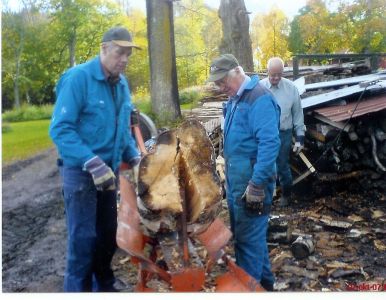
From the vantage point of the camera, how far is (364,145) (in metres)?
3.20

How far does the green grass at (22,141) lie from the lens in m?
2.68

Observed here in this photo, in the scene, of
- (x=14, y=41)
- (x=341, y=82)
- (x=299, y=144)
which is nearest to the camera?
(x=14, y=41)

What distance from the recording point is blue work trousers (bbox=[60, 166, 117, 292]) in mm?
2281

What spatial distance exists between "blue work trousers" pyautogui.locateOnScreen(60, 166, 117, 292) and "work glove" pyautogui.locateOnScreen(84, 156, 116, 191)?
163 millimetres

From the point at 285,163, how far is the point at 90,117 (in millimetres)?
1565

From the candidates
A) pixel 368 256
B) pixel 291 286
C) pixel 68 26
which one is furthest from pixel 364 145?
pixel 68 26

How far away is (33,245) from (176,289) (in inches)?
50.3

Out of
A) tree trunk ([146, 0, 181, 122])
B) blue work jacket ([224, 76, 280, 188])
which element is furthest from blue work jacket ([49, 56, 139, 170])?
blue work jacket ([224, 76, 280, 188])

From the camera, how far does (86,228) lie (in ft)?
7.54

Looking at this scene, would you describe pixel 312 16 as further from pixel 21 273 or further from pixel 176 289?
pixel 21 273

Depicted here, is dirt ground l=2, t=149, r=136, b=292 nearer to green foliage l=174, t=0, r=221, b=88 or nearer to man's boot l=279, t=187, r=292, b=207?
green foliage l=174, t=0, r=221, b=88

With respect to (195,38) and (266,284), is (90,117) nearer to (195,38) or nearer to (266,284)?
(195,38)

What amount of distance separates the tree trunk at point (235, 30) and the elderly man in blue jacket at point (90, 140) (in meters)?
0.73

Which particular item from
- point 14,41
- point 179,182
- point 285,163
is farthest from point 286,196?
point 14,41
